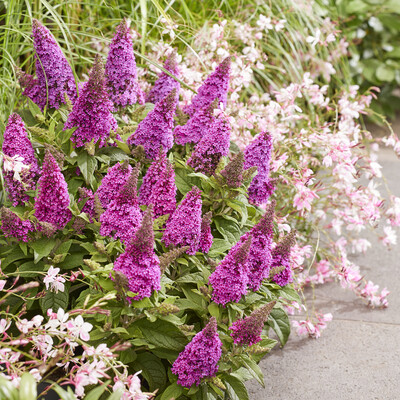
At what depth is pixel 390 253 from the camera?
3.85 m

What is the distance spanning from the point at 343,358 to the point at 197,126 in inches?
51.8

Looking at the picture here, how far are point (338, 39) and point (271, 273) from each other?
3.33 metres

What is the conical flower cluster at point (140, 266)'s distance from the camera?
5.93 ft

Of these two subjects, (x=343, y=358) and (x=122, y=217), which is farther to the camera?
(x=343, y=358)

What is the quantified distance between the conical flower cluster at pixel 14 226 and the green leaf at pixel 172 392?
72 cm

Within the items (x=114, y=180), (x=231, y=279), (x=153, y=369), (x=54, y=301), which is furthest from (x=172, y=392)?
(x=114, y=180)

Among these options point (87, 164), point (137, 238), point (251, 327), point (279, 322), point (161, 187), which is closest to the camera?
point (137, 238)

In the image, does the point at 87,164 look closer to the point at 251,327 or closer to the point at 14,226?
the point at 14,226

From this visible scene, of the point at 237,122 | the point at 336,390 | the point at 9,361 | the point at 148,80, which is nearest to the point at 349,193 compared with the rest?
the point at 237,122

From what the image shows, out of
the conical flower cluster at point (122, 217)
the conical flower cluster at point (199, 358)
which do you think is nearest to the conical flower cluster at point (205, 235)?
the conical flower cluster at point (122, 217)

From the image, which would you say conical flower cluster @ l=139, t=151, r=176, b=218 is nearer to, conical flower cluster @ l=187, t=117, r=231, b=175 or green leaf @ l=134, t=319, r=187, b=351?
conical flower cluster @ l=187, t=117, r=231, b=175

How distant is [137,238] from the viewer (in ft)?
5.87

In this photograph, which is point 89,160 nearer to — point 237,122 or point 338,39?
point 237,122

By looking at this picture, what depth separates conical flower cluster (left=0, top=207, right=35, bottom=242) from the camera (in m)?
2.02
